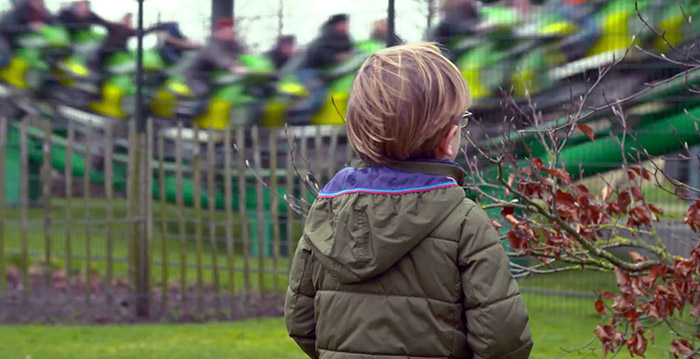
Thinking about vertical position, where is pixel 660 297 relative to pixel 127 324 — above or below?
above

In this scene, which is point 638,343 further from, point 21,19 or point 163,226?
point 21,19

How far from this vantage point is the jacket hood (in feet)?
6.88

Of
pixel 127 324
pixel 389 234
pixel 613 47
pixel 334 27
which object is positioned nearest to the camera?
pixel 389 234

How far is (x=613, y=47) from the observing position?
8.31 m

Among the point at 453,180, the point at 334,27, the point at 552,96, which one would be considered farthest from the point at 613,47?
the point at 453,180

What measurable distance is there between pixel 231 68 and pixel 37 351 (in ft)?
16.9

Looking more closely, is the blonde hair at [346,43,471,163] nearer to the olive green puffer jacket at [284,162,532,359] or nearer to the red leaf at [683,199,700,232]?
the olive green puffer jacket at [284,162,532,359]

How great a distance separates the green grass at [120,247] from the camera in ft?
30.6

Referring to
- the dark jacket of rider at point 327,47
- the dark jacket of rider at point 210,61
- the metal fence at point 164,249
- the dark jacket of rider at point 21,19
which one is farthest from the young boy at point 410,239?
the dark jacket of rider at point 21,19

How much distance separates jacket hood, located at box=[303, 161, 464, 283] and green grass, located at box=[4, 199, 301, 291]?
5.76m

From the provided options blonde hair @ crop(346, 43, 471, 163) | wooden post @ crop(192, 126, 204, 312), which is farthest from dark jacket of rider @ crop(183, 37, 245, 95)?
blonde hair @ crop(346, 43, 471, 163)

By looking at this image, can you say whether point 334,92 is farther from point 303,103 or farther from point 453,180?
point 453,180

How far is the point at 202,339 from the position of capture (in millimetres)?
7020

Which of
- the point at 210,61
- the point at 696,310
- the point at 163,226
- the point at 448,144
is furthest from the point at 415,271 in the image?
the point at 210,61
